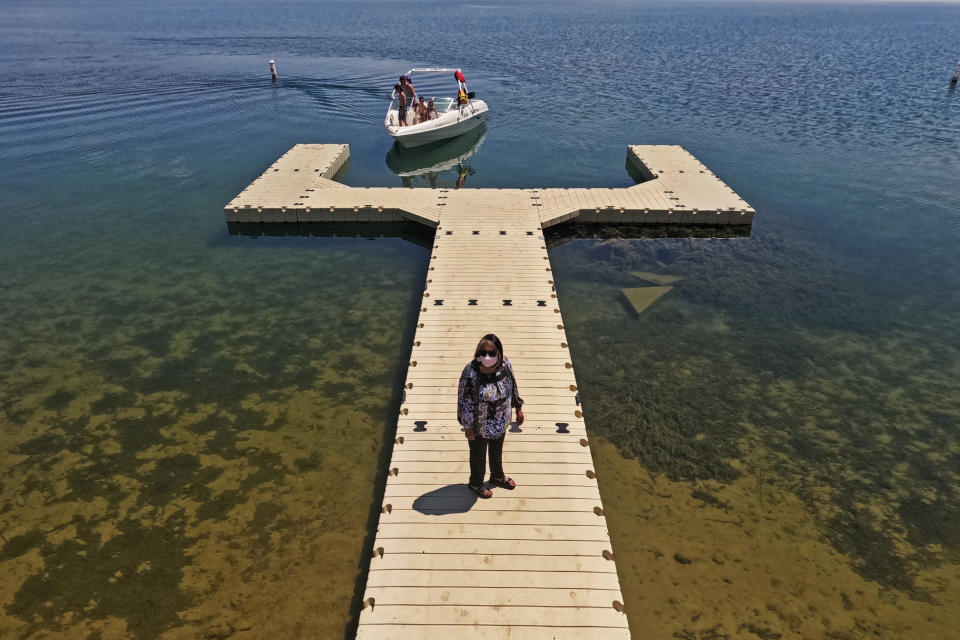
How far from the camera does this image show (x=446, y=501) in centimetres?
731

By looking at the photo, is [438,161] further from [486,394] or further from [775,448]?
[486,394]

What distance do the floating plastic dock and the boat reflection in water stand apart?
7031mm

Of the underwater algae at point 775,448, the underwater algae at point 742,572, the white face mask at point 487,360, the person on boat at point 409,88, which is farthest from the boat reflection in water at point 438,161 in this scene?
the white face mask at point 487,360

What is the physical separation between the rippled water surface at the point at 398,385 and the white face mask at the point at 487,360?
376 cm

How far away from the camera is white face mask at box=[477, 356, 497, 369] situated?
234 inches

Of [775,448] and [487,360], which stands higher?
[487,360]

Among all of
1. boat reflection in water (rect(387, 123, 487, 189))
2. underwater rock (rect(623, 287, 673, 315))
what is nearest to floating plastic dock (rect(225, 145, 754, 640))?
underwater rock (rect(623, 287, 673, 315))

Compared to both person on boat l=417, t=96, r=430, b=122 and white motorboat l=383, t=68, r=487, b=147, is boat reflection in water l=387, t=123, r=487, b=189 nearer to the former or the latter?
white motorboat l=383, t=68, r=487, b=147

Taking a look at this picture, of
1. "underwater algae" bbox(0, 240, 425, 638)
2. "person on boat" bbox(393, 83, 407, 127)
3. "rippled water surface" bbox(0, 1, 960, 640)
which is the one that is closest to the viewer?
"underwater algae" bbox(0, 240, 425, 638)

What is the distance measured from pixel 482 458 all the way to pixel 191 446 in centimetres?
576

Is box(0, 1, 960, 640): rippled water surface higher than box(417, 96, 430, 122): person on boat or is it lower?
lower

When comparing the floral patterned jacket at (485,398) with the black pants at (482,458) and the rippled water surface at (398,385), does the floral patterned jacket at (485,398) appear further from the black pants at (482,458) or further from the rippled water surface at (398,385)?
the rippled water surface at (398,385)

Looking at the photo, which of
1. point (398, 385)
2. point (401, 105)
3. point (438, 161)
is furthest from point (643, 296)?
point (401, 105)

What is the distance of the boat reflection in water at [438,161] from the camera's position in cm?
2233
